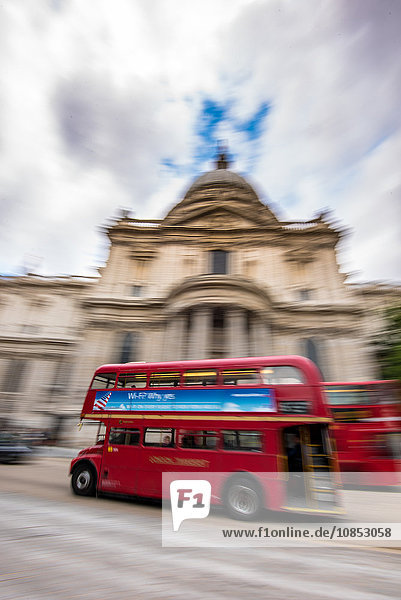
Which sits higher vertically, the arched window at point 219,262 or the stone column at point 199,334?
the arched window at point 219,262

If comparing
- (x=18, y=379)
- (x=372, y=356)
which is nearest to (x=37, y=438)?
(x=18, y=379)

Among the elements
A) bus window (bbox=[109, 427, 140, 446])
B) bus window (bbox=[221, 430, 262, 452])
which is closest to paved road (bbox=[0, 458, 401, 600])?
bus window (bbox=[109, 427, 140, 446])

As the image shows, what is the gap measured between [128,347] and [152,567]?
19909 millimetres

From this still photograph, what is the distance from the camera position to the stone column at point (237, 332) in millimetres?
19356

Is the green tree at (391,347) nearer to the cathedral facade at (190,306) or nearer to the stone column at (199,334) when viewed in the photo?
the cathedral facade at (190,306)

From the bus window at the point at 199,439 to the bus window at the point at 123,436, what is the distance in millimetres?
1261

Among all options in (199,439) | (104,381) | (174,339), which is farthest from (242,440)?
(174,339)

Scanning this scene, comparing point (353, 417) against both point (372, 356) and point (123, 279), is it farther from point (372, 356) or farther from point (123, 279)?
point (123, 279)

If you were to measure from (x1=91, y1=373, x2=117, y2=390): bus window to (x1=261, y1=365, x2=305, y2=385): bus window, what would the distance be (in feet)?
13.8

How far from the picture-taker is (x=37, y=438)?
682 inches

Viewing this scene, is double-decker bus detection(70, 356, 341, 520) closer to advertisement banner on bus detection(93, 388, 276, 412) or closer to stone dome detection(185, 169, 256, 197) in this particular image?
advertisement banner on bus detection(93, 388, 276, 412)

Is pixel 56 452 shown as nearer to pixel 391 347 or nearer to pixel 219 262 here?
pixel 219 262

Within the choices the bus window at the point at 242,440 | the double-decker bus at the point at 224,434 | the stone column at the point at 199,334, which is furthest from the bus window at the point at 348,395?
the stone column at the point at 199,334

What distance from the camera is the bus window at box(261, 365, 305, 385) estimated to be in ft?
21.2
